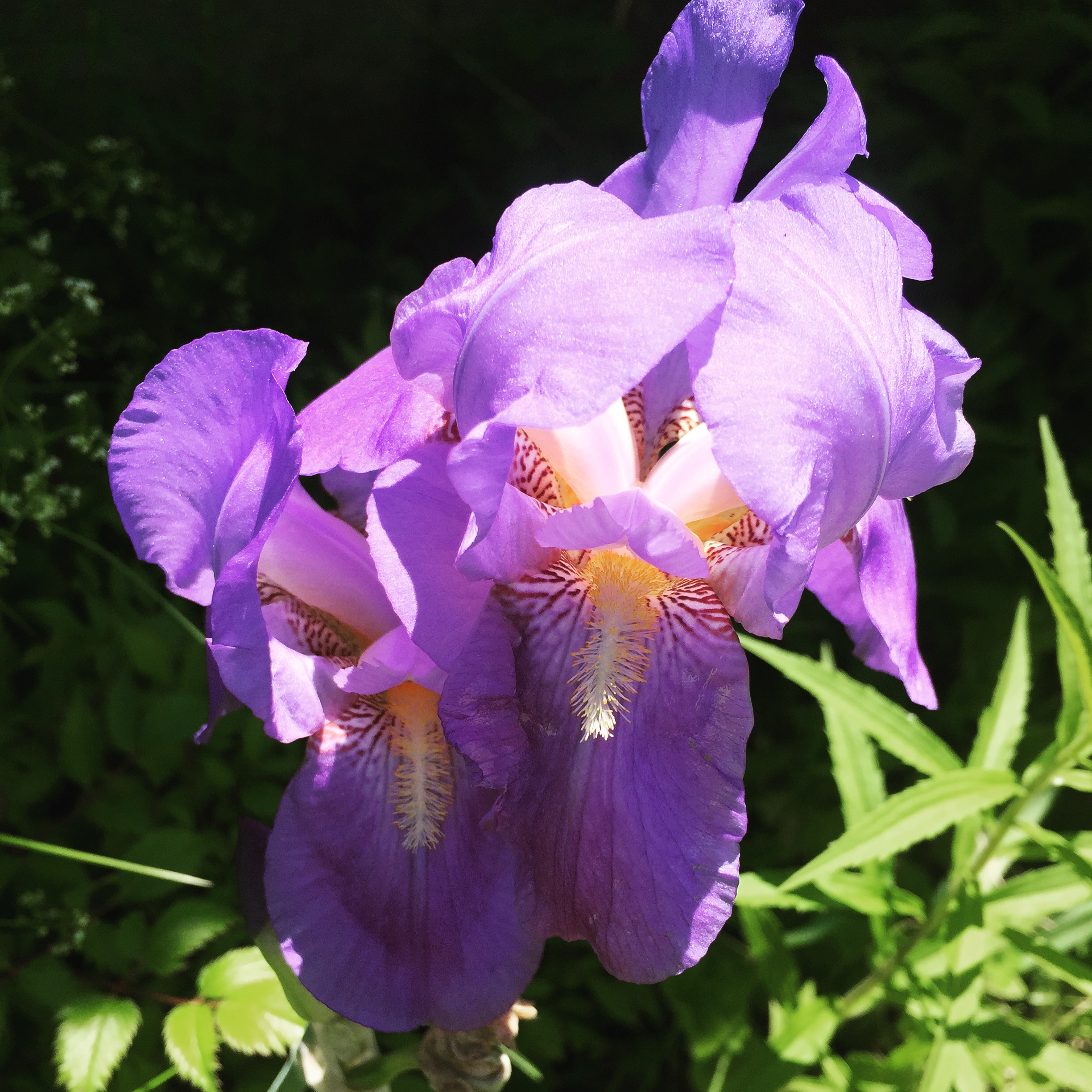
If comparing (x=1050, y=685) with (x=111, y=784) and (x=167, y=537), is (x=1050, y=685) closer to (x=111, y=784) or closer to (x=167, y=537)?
(x=111, y=784)

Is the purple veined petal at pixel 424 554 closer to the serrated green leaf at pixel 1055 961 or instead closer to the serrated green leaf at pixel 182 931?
the serrated green leaf at pixel 182 931

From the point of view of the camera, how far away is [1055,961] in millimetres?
952

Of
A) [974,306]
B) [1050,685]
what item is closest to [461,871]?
[1050,685]

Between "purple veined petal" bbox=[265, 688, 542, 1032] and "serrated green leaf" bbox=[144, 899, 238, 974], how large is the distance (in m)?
0.51

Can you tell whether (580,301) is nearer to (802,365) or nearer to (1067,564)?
(802,365)

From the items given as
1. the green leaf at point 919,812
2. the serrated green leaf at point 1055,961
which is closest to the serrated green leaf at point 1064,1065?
the serrated green leaf at point 1055,961

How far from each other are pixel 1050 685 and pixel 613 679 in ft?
6.39

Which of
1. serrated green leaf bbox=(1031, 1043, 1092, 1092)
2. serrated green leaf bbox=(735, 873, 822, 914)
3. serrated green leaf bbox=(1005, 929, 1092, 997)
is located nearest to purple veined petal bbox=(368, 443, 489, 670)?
serrated green leaf bbox=(735, 873, 822, 914)

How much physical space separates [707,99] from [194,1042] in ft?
2.79

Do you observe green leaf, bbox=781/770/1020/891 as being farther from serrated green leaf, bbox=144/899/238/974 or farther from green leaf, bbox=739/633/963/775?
serrated green leaf, bbox=144/899/238/974

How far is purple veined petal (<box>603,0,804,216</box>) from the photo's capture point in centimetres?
56

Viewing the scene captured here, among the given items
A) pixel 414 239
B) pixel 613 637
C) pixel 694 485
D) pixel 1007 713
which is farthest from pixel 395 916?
pixel 414 239

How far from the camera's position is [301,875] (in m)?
0.55

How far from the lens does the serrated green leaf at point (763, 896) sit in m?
1.02
